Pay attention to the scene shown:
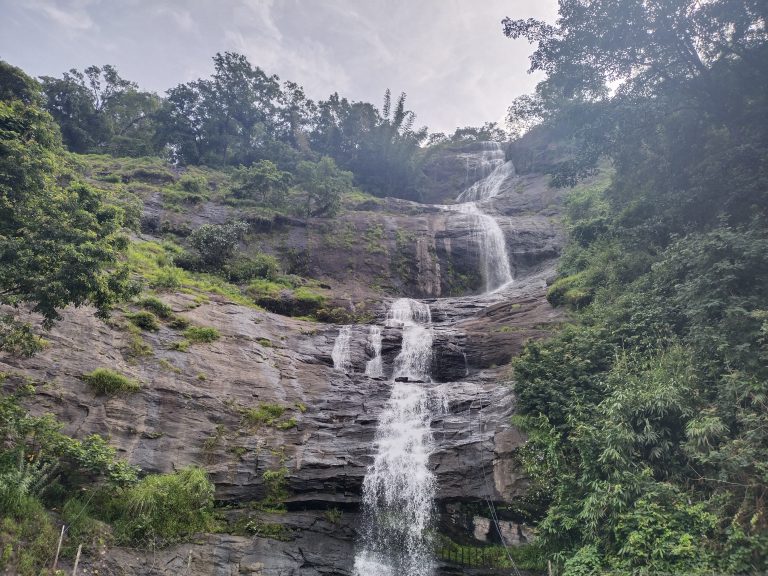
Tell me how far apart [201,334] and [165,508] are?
22.4ft

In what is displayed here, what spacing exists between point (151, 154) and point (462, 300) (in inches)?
1356

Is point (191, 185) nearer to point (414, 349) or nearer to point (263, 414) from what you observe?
point (414, 349)

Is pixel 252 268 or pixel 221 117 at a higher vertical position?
pixel 221 117

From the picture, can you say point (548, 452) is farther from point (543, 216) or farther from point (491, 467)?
point (543, 216)

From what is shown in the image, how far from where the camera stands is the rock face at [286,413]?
38.6 ft

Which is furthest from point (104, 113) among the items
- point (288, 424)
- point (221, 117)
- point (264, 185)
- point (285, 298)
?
point (288, 424)

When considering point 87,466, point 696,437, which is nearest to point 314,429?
point 87,466

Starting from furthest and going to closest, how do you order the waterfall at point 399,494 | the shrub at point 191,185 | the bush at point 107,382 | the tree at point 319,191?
the shrub at point 191,185 → the tree at point 319,191 → the bush at point 107,382 → the waterfall at point 399,494

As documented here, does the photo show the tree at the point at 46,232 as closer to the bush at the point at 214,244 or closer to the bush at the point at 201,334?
the bush at the point at 201,334

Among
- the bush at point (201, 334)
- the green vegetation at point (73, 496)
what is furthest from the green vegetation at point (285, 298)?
the green vegetation at point (73, 496)

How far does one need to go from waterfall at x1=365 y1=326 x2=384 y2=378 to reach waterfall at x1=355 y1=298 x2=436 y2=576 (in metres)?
2.45

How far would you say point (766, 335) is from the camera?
9.95 meters

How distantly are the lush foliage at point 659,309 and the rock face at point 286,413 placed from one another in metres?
1.85

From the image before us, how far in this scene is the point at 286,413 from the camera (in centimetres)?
1506
